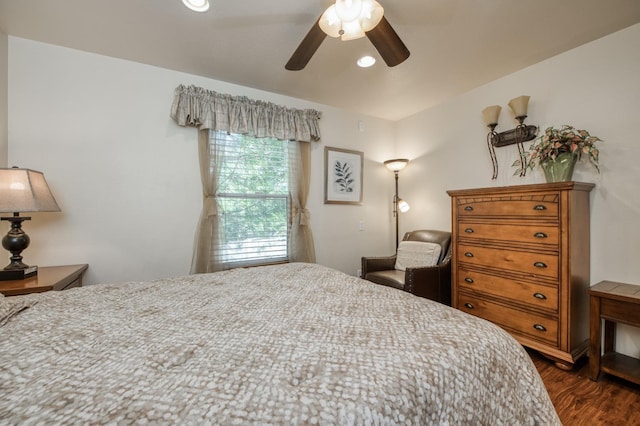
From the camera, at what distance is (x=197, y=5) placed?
170 cm

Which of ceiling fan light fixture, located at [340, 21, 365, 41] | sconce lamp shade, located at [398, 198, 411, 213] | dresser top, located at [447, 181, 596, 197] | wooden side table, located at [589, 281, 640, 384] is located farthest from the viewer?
sconce lamp shade, located at [398, 198, 411, 213]

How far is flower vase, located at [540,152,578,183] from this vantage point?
6.64 feet

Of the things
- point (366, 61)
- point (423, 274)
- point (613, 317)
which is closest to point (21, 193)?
point (366, 61)

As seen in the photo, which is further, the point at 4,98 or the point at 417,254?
the point at 417,254

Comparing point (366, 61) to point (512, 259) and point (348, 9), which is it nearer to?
point (348, 9)

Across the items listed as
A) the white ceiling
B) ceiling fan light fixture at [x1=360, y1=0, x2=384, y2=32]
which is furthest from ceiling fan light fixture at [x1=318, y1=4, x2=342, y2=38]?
the white ceiling

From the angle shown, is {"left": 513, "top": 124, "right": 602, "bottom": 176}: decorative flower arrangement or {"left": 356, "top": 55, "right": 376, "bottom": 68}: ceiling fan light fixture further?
{"left": 356, "top": 55, "right": 376, "bottom": 68}: ceiling fan light fixture

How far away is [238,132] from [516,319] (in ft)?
10.0

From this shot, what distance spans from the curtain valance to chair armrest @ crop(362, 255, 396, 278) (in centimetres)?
160

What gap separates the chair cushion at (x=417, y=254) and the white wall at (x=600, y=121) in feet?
2.91

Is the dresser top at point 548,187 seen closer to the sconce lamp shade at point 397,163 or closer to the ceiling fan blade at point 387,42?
the sconce lamp shade at point 397,163

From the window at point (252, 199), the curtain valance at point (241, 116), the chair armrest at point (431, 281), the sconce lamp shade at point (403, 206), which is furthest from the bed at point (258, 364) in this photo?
the sconce lamp shade at point (403, 206)

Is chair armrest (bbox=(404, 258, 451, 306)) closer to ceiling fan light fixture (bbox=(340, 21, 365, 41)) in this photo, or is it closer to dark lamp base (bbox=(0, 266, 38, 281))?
ceiling fan light fixture (bbox=(340, 21, 365, 41))

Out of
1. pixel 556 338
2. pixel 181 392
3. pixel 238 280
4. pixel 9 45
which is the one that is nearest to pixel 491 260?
pixel 556 338
